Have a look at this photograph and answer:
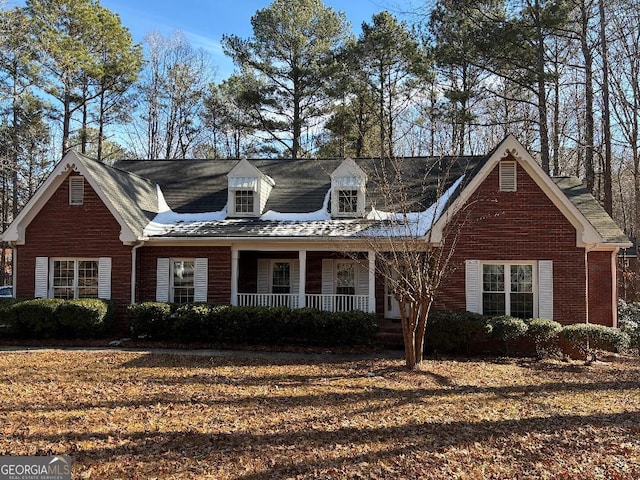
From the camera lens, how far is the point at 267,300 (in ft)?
48.2

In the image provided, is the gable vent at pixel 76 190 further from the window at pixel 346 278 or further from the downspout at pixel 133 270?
the window at pixel 346 278

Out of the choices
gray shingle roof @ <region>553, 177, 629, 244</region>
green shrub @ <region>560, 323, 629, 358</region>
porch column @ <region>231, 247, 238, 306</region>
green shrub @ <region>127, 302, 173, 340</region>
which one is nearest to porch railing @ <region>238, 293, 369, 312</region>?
porch column @ <region>231, 247, 238, 306</region>

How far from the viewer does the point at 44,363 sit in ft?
33.6

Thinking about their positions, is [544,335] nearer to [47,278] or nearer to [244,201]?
[244,201]

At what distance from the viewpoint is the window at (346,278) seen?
15695 mm

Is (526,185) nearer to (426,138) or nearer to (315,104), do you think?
(426,138)

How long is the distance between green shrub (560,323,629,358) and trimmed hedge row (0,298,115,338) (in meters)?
12.6

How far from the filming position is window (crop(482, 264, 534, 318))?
13.1m

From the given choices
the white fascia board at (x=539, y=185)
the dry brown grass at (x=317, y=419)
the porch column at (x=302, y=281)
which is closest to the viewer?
the dry brown grass at (x=317, y=419)

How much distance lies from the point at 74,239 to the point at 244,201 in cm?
536

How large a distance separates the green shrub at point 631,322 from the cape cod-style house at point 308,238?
0.75m

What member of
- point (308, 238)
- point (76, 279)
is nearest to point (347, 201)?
point (308, 238)

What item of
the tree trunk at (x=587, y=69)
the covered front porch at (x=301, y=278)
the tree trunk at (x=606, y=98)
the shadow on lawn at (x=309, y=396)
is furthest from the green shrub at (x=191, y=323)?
the tree trunk at (x=606, y=98)

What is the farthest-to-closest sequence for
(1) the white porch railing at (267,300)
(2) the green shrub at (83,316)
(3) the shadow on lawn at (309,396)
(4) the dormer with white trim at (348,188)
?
(4) the dormer with white trim at (348,188)
(1) the white porch railing at (267,300)
(2) the green shrub at (83,316)
(3) the shadow on lawn at (309,396)
